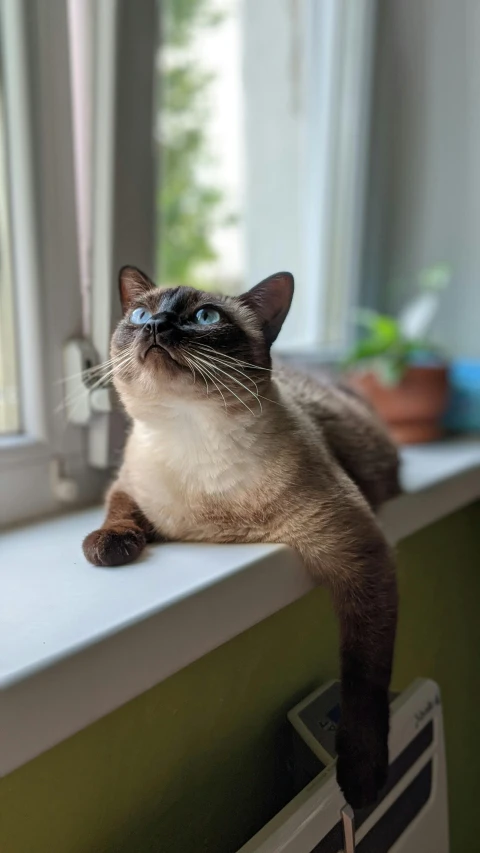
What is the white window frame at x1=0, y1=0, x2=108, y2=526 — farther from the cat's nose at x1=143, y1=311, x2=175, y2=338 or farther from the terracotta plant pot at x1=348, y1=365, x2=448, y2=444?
the terracotta plant pot at x1=348, y1=365, x2=448, y2=444

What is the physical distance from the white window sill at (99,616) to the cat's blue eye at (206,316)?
0.27 m

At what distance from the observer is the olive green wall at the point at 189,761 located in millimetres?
557

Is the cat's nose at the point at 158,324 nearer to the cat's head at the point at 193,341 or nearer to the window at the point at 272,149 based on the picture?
the cat's head at the point at 193,341

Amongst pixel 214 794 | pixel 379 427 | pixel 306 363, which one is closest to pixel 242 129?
pixel 306 363

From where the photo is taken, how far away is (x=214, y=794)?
2.29ft

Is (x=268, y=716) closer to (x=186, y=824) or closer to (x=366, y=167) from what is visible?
(x=186, y=824)

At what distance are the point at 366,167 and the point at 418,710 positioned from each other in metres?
1.45

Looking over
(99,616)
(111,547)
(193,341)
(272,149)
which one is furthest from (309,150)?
(99,616)

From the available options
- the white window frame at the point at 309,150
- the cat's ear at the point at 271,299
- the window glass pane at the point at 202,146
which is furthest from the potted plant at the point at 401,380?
the cat's ear at the point at 271,299

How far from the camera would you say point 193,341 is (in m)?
0.75

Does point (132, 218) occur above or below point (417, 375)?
above

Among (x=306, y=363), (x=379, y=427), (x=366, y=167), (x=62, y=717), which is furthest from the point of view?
(x=366, y=167)

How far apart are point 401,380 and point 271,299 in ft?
2.57

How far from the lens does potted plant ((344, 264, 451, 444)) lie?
1.51m
